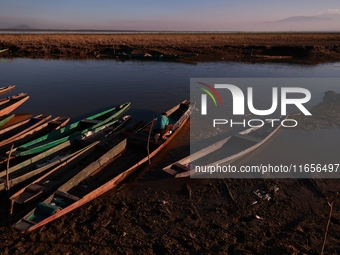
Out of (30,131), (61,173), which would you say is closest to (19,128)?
(30,131)

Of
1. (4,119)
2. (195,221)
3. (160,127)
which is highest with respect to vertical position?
(160,127)

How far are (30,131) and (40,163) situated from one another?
3.22 meters

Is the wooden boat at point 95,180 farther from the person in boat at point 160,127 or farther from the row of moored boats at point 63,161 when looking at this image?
the person in boat at point 160,127

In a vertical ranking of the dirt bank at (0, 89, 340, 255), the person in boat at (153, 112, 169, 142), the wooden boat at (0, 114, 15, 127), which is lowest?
the dirt bank at (0, 89, 340, 255)

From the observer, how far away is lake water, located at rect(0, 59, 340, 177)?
1648 cm

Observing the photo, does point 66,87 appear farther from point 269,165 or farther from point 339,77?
point 339,77

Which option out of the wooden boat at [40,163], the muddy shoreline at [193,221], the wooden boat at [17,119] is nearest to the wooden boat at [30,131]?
the wooden boat at [17,119]

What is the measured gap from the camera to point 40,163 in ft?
31.9

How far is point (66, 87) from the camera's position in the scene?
20906 mm

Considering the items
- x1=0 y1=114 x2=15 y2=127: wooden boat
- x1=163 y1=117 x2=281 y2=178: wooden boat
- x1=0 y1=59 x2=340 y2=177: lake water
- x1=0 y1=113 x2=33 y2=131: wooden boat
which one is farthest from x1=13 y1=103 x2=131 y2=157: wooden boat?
x1=163 y1=117 x2=281 y2=178: wooden boat

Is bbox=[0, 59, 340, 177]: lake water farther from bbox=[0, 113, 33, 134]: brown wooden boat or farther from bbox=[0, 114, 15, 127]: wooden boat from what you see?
bbox=[0, 114, 15, 127]: wooden boat

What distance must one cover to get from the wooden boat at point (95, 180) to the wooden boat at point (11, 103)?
849 centimetres

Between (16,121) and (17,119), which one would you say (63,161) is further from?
(17,119)

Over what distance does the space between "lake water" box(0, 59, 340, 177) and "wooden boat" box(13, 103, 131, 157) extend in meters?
1.46
